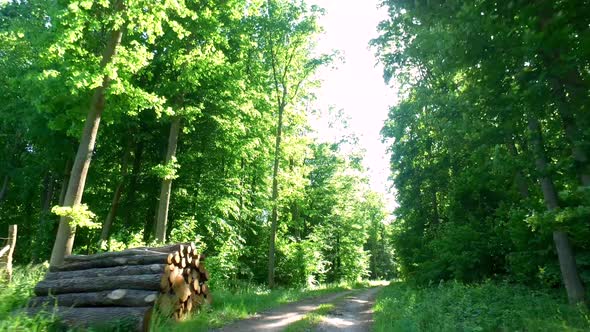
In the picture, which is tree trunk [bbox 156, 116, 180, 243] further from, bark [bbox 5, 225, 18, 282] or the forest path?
the forest path

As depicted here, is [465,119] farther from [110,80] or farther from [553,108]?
[110,80]

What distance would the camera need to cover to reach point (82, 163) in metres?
11.3

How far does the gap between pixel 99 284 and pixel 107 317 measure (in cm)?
127

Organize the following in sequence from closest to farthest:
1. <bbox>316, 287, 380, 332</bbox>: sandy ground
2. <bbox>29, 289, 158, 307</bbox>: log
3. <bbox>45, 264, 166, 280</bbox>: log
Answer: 1. <bbox>29, 289, 158, 307</bbox>: log
2. <bbox>45, 264, 166, 280</bbox>: log
3. <bbox>316, 287, 380, 332</bbox>: sandy ground

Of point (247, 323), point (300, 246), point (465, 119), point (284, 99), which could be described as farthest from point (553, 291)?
point (300, 246)

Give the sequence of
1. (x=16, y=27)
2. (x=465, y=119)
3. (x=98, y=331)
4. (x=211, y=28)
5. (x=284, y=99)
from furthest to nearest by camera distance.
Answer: (x=284, y=99), (x=211, y=28), (x=16, y=27), (x=465, y=119), (x=98, y=331)

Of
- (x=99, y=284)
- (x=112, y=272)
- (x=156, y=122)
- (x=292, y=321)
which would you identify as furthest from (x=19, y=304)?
(x=156, y=122)

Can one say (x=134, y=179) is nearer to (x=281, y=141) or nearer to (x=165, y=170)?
(x=165, y=170)

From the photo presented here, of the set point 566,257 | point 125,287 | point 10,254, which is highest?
point 566,257

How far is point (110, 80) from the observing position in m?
11.8

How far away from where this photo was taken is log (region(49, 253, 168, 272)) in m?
9.01

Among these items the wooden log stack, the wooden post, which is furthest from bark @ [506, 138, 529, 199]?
the wooden post

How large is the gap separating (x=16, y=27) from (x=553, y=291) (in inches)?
756

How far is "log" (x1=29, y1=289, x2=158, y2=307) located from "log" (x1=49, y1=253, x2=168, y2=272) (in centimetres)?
105
